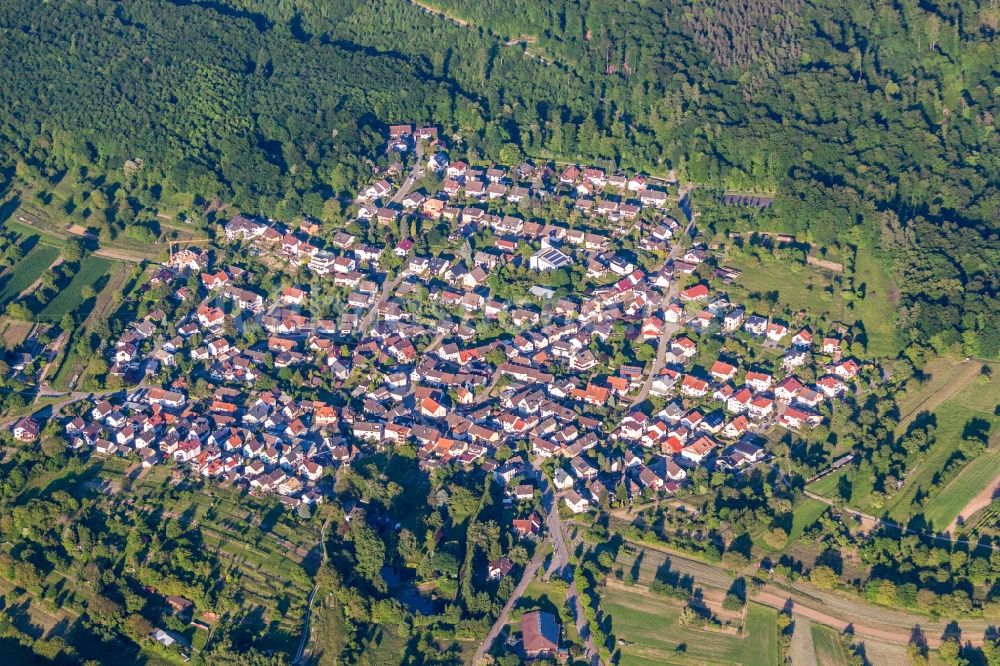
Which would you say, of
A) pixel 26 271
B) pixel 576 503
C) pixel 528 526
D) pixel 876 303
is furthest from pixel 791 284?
pixel 26 271

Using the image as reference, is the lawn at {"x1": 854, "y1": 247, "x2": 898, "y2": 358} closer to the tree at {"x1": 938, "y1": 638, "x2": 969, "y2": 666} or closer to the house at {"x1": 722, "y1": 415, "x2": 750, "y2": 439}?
the house at {"x1": 722, "y1": 415, "x2": 750, "y2": 439}

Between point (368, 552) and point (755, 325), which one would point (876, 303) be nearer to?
point (755, 325)

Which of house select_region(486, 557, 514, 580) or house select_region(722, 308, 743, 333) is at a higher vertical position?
house select_region(722, 308, 743, 333)

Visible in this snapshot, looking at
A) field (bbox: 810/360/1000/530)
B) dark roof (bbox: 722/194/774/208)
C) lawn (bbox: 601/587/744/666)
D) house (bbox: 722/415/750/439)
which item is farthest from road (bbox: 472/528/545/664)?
dark roof (bbox: 722/194/774/208)

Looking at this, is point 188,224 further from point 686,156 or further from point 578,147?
point 686,156

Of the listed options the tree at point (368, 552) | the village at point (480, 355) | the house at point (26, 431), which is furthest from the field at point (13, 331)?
the tree at point (368, 552)

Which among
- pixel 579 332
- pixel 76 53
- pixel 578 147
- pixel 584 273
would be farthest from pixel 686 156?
pixel 76 53
